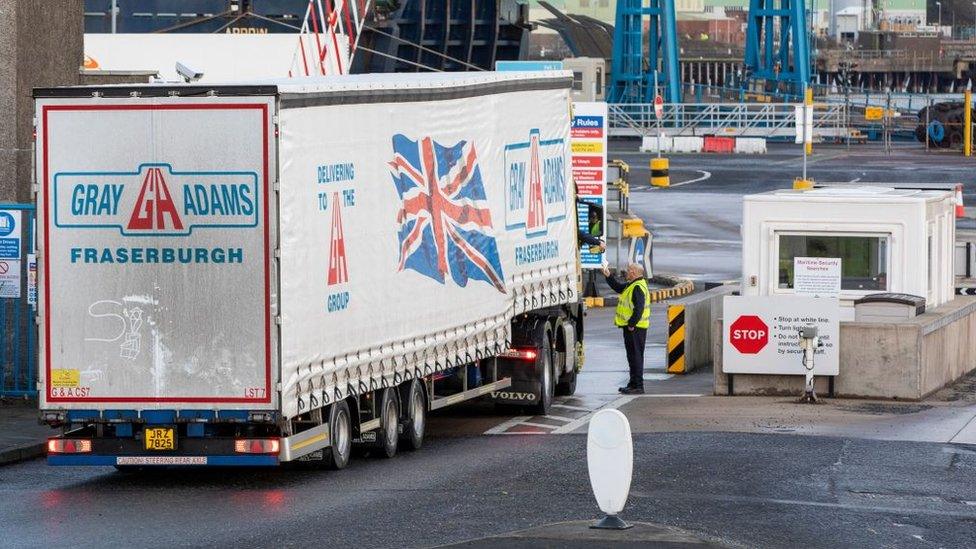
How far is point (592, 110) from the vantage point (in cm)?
3456

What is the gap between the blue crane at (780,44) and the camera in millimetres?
101500

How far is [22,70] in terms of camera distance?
820 inches

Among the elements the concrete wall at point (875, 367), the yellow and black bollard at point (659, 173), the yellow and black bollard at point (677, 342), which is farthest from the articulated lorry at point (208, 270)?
the yellow and black bollard at point (659, 173)

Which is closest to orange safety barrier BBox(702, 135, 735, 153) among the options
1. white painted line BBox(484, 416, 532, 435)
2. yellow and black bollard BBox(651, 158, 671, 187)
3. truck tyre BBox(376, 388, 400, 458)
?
yellow and black bollard BBox(651, 158, 671, 187)

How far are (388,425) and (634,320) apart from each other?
6245mm

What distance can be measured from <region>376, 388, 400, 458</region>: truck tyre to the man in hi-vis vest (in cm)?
570

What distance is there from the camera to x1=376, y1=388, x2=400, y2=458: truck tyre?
16.9 meters

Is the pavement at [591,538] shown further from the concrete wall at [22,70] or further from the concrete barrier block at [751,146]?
the concrete barrier block at [751,146]

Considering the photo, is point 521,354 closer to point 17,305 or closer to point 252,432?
point 17,305

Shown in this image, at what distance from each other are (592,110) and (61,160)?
20.6m

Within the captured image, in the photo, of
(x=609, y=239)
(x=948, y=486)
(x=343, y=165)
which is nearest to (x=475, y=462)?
(x=343, y=165)

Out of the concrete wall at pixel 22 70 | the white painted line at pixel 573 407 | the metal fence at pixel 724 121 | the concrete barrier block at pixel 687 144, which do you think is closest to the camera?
the concrete wall at pixel 22 70

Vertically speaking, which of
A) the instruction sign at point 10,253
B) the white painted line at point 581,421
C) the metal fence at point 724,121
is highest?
the metal fence at point 724,121

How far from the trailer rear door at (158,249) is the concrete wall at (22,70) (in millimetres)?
6181
